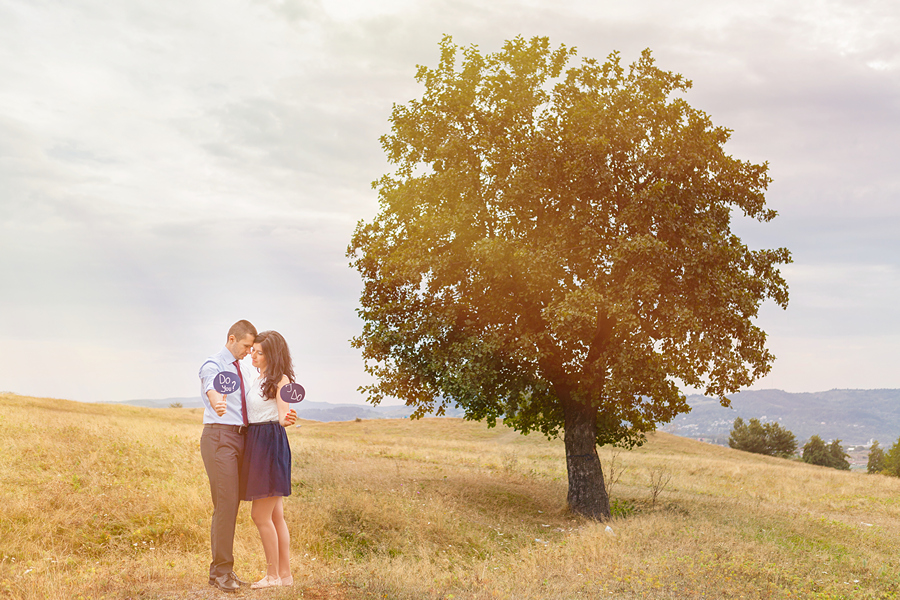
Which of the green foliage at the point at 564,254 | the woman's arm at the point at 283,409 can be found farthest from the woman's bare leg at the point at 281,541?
the green foliage at the point at 564,254

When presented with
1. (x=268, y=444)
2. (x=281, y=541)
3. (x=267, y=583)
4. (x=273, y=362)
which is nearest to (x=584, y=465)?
(x=281, y=541)

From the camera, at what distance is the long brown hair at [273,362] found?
739 cm

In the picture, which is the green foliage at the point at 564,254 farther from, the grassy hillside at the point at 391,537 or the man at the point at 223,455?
the man at the point at 223,455

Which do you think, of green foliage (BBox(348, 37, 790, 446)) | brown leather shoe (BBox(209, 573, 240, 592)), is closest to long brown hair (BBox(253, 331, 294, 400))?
brown leather shoe (BBox(209, 573, 240, 592))

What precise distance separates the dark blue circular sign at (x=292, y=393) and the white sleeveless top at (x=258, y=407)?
0.93 feet

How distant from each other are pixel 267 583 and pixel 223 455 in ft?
5.58

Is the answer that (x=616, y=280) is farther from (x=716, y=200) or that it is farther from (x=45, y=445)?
(x=45, y=445)

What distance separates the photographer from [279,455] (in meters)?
7.49

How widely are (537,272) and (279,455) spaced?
9116 mm

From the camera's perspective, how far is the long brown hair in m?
7.39

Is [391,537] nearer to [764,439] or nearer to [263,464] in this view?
[263,464]

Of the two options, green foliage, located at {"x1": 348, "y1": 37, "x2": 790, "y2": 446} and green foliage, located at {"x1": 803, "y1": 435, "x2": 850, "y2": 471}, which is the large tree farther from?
green foliage, located at {"x1": 803, "y1": 435, "x2": 850, "y2": 471}

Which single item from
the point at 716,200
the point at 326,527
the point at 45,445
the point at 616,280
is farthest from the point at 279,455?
the point at 716,200

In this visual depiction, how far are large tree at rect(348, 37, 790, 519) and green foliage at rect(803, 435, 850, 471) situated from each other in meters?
76.4
